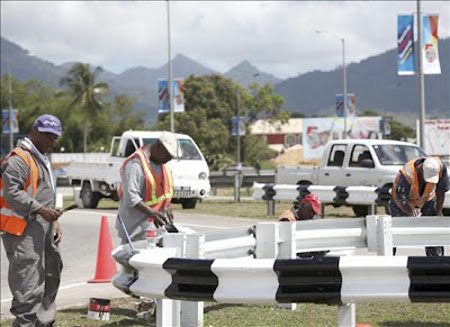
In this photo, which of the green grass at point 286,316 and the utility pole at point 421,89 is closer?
the green grass at point 286,316

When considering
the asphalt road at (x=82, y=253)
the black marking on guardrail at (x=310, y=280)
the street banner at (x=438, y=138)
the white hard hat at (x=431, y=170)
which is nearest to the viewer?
the black marking on guardrail at (x=310, y=280)

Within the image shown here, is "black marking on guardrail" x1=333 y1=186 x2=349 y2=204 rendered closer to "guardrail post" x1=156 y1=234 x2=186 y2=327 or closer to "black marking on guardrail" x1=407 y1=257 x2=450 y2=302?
"guardrail post" x1=156 y1=234 x2=186 y2=327

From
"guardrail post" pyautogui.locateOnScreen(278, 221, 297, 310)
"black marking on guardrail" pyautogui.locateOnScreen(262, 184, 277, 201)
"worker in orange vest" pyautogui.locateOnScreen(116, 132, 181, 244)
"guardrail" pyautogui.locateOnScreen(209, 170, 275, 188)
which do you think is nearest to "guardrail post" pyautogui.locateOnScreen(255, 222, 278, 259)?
"guardrail post" pyautogui.locateOnScreen(278, 221, 297, 310)

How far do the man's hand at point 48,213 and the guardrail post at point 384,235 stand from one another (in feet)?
9.97

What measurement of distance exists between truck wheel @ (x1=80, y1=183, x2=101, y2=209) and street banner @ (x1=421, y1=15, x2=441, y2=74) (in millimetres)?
10290

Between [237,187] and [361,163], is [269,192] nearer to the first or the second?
[361,163]

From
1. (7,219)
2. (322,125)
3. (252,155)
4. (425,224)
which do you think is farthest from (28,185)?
(252,155)

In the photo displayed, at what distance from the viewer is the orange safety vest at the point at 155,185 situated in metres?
9.10

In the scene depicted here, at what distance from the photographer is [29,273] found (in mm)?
8055

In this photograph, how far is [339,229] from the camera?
9773 mm

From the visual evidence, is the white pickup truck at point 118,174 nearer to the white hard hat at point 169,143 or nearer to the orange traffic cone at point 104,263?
the orange traffic cone at point 104,263

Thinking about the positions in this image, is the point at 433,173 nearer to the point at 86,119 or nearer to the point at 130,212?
the point at 130,212

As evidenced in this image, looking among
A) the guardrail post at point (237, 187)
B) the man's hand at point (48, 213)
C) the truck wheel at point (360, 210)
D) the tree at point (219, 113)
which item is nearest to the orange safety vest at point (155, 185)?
the man's hand at point (48, 213)

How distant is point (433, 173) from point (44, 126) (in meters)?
4.22
